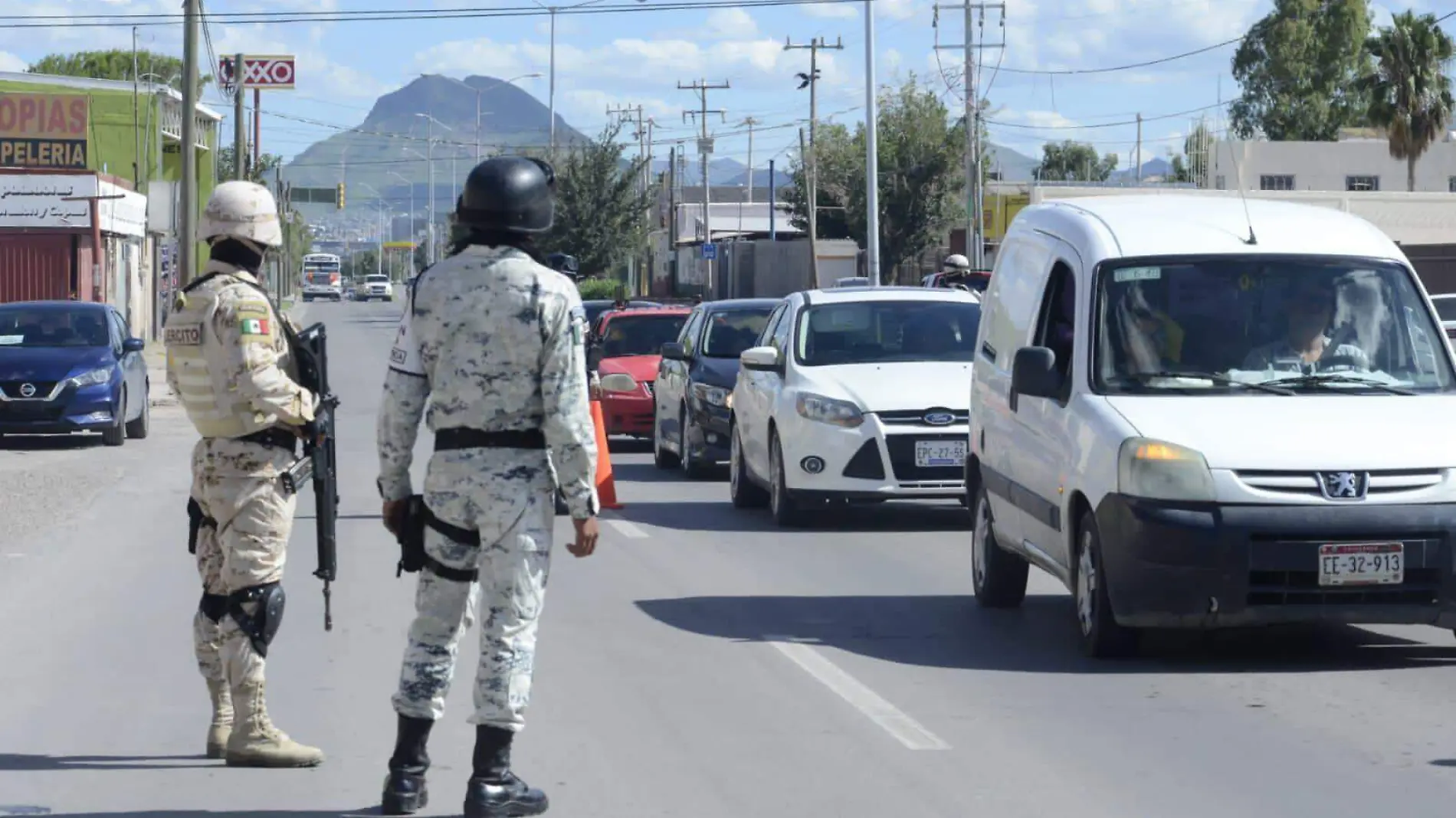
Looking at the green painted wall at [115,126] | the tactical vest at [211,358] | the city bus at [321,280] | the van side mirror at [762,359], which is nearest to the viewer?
the tactical vest at [211,358]

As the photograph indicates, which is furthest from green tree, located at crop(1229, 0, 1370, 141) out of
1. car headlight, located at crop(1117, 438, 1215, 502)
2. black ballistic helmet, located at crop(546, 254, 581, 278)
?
car headlight, located at crop(1117, 438, 1215, 502)

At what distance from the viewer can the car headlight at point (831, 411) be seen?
46.2 feet

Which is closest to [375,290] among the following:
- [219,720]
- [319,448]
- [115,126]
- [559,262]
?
[115,126]

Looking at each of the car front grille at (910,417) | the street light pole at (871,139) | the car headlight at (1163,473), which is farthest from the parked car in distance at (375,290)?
the car headlight at (1163,473)

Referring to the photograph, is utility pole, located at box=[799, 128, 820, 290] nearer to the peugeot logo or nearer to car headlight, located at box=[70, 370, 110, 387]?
car headlight, located at box=[70, 370, 110, 387]

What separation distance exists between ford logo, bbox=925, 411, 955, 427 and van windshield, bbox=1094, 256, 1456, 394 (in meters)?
4.63

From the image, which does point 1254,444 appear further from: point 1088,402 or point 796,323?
point 796,323

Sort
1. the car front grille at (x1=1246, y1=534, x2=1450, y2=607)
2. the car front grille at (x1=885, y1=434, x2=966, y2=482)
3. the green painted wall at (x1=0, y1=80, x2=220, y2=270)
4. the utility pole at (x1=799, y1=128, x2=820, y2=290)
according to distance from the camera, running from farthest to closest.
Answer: the green painted wall at (x1=0, y1=80, x2=220, y2=270), the utility pole at (x1=799, y1=128, x2=820, y2=290), the car front grille at (x1=885, y1=434, x2=966, y2=482), the car front grille at (x1=1246, y1=534, x2=1450, y2=607)

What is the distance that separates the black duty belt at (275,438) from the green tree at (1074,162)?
130 metres

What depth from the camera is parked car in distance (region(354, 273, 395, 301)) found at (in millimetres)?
121875

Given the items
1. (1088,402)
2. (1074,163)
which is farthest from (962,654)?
(1074,163)

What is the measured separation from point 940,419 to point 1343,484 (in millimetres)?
5749

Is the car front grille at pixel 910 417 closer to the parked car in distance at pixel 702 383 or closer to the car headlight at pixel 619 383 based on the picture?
the parked car in distance at pixel 702 383

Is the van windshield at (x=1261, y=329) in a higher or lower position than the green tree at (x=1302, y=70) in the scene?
lower
